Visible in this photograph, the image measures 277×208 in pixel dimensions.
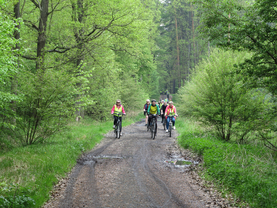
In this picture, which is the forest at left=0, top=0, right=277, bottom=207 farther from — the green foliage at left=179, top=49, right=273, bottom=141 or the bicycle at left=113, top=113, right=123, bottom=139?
the bicycle at left=113, top=113, right=123, bottom=139

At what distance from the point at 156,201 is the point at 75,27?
12527 millimetres

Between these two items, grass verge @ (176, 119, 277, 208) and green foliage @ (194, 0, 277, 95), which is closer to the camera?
grass verge @ (176, 119, 277, 208)

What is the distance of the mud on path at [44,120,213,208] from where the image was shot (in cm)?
497

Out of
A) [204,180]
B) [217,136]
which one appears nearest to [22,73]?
[204,180]

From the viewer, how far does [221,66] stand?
34.1 feet

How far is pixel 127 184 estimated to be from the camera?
595 centimetres

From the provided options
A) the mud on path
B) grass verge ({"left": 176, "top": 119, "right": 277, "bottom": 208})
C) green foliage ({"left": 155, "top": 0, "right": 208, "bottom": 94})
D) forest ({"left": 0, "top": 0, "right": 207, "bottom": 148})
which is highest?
green foliage ({"left": 155, "top": 0, "right": 208, "bottom": 94})

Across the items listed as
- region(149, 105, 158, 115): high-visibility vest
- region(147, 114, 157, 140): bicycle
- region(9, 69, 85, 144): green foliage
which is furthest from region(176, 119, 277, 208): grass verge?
region(149, 105, 158, 115): high-visibility vest

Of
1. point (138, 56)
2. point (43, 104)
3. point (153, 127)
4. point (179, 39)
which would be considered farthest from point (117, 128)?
point (179, 39)

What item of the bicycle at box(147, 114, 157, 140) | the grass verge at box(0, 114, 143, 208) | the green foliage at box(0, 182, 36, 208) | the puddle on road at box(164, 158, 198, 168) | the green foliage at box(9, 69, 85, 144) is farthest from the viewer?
the bicycle at box(147, 114, 157, 140)

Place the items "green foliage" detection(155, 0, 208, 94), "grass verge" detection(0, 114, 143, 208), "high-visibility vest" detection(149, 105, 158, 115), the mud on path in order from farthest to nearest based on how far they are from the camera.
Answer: "green foliage" detection(155, 0, 208, 94) → "high-visibility vest" detection(149, 105, 158, 115) → the mud on path → "grass verge" detection(0, 114, 143, 208)

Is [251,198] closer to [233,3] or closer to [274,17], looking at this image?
[274,17]

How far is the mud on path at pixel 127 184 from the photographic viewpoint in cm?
497

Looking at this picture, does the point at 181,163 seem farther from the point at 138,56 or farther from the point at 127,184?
the point at 138,56
